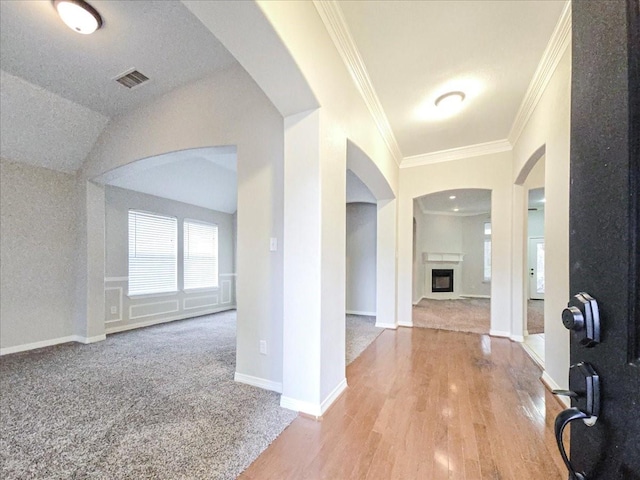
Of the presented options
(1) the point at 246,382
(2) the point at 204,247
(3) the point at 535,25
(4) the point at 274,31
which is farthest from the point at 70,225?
(3) the point at 535,25

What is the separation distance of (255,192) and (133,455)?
6.70 ft

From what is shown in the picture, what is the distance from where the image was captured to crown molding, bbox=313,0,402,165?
205cm

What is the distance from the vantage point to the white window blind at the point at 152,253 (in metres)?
4.91

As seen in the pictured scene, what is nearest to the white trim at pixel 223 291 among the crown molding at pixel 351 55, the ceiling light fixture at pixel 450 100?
the crown molding at pixel 351 55

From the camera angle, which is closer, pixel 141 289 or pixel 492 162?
pixel 492 162

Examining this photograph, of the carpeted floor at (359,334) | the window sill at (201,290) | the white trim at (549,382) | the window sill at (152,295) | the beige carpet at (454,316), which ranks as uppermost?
the window sill at (152,295)

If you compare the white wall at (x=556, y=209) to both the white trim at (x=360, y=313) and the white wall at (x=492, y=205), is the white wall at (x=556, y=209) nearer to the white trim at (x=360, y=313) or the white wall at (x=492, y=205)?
the white wall at (x=492, y=205)

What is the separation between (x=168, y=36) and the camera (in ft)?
8.12

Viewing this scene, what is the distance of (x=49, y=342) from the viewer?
12.6 feet

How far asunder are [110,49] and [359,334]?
4.54 metres

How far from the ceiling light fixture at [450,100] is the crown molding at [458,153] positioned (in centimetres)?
139

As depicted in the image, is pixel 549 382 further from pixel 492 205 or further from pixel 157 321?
pixel 157 321

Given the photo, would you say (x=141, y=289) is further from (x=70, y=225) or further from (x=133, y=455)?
(x=133, y=455)

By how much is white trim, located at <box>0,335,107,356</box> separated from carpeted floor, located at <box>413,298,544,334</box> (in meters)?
5.08
